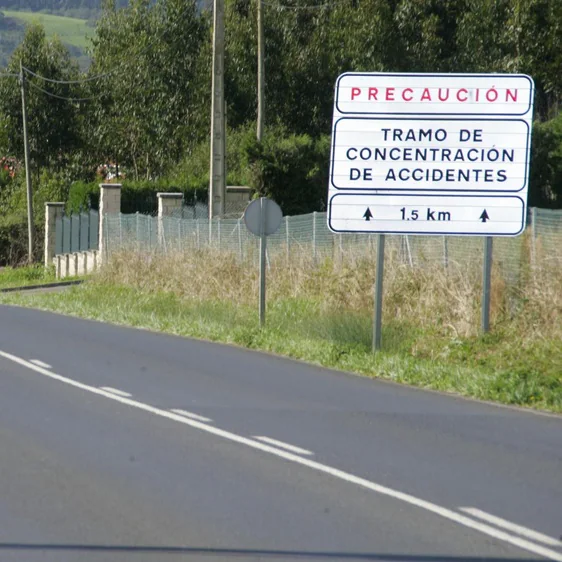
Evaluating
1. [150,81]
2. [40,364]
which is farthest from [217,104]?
[150,81]

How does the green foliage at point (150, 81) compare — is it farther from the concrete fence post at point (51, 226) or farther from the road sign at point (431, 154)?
the road sign at point (431, 154)

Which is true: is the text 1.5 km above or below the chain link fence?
above

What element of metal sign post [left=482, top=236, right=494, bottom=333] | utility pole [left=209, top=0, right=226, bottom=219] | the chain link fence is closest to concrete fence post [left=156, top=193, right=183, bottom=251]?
the chain link fence

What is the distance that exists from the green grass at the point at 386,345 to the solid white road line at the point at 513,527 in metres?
5.11

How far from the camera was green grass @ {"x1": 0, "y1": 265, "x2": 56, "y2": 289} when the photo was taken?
49750 mm

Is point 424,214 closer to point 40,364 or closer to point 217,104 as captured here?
point 40,364

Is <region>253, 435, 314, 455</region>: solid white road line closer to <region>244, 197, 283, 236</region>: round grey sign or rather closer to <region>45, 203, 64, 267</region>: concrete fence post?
<region>244, 197, 283, 236</region>: round grey sign

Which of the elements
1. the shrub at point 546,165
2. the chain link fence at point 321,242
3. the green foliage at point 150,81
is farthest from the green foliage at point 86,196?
the shrub at point 546,165

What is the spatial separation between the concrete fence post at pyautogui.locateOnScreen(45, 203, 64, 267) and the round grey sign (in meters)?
32.6

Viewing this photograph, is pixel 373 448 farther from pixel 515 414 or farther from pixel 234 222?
pixel 234 222

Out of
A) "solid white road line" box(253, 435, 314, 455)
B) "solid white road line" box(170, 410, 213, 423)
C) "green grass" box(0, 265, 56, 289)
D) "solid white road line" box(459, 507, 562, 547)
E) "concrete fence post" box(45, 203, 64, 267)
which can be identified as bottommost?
"green grass" box(0, 265, 56, 289)

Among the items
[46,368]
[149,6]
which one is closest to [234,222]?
[46,368]

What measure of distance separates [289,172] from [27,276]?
12.4 metres

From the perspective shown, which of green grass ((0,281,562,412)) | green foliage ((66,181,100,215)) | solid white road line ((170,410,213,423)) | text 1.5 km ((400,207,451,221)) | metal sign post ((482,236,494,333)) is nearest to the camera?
solid white road line ((170,410,213,423))
